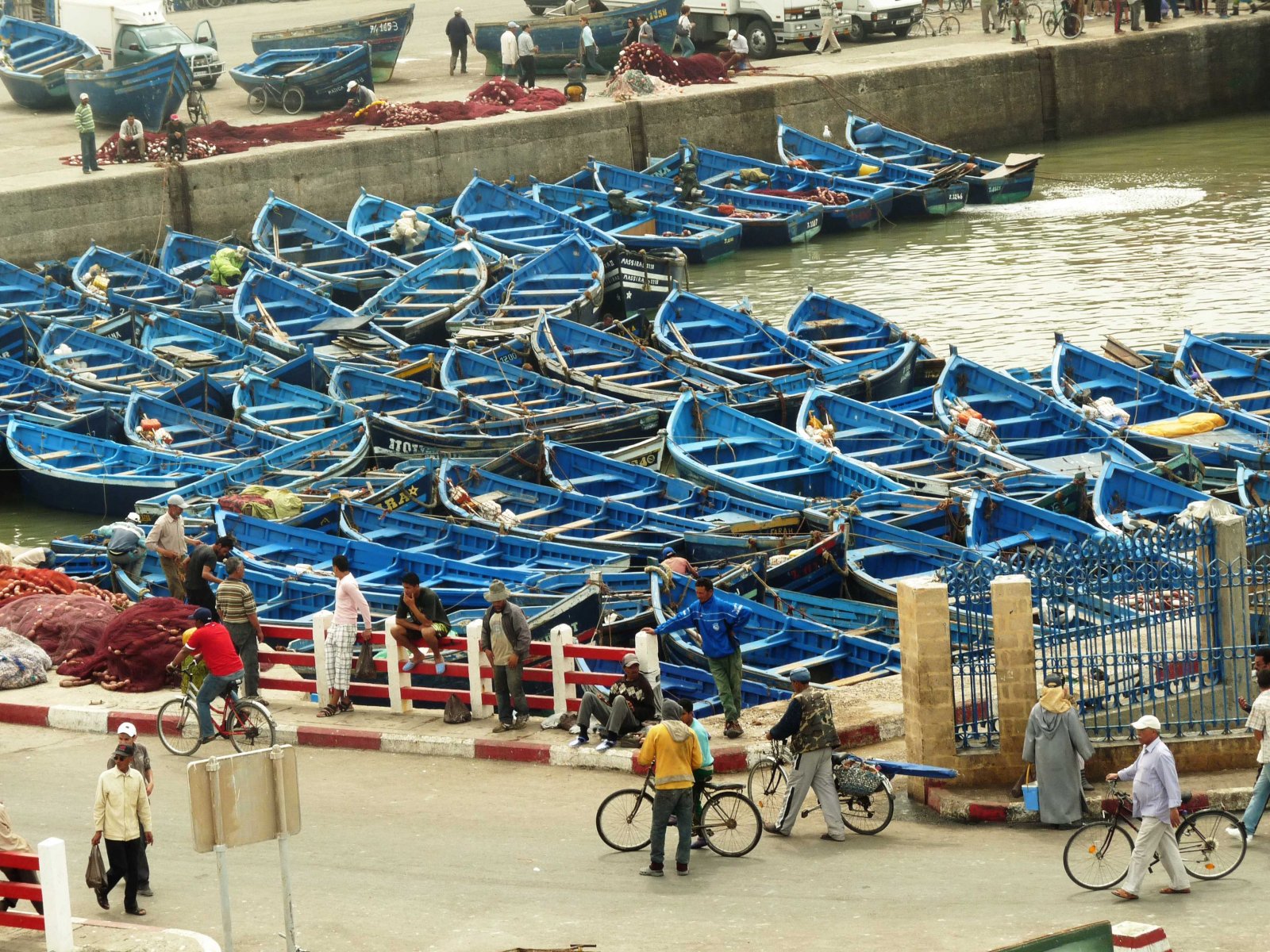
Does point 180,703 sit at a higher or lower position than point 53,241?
lower

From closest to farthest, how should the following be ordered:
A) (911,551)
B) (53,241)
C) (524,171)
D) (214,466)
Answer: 1. (911,551)
2. (214,466)
3. (53,241)
4. (524,171)

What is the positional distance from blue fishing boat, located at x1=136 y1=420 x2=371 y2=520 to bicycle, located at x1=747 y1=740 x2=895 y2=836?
489 inches

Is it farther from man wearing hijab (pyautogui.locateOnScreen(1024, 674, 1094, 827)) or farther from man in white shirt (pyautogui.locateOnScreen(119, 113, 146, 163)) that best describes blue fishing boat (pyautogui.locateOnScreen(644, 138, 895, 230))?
man wearing hijab (pyautogui.locateOnScreen(1024, 674, 1094, 827))

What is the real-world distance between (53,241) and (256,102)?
11330mm

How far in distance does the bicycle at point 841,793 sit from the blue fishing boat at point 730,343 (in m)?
16.1

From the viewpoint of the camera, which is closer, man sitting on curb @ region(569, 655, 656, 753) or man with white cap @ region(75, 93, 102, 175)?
man sitting on curb @ region(569, 655, 656, 753)

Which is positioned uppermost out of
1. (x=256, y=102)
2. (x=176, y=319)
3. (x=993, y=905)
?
(x=256, y=102)

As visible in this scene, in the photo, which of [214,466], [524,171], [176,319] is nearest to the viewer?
[214,466]

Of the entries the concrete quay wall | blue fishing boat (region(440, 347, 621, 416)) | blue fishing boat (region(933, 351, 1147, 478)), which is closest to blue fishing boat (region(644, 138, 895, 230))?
the concrete quay wall

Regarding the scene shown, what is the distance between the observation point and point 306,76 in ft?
175

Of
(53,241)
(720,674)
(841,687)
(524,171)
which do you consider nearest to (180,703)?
(720,674)

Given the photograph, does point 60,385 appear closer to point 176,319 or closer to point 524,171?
point 176,319

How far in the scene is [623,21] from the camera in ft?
185

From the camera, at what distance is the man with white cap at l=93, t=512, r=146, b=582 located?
24797 millimetres
